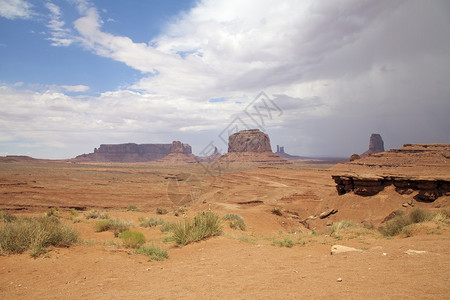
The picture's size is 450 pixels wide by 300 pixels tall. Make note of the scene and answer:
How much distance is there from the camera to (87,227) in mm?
12883

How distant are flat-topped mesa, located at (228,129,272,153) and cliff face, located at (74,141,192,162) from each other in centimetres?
4777

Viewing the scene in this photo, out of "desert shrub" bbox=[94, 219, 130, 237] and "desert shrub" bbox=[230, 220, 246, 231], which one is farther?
"desert shrub" bbox=[230, 220, 246, 231]

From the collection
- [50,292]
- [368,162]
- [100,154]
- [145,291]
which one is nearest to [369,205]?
[145,291]

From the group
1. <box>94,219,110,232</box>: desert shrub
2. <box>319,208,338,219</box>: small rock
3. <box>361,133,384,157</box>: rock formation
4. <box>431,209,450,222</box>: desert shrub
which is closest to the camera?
<box>431,209,450,222</box>: desert shrub

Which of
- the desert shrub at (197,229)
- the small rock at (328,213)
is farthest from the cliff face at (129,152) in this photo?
the desert shrub at (197,229)

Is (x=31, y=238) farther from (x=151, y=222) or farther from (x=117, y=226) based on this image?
(x=151, y=222)

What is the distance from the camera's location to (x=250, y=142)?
127500 mm

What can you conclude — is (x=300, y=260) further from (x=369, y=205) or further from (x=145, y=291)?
(x=369, y=205)

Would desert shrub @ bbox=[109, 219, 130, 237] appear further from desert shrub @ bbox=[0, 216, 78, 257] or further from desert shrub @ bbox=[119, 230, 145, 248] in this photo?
desert shrub @ bbox=[0, 216, 78, 257]

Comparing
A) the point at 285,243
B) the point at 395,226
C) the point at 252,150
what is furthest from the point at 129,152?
the point at 395,226

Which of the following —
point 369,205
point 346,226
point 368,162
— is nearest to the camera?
point 346,226

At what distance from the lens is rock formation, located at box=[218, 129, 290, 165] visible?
112188 millimetres

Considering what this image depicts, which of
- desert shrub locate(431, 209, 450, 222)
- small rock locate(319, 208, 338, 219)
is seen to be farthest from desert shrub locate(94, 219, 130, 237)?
desert shrub locate(431, 209, 450, 222)

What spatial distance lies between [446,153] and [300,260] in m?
52.2
